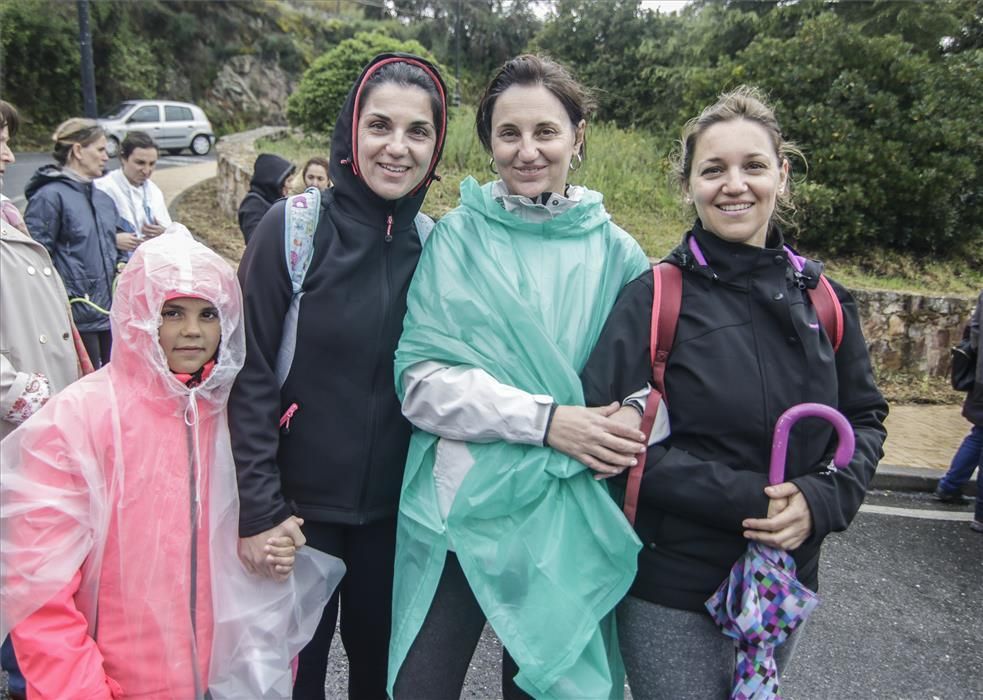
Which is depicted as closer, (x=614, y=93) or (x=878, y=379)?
(x=878, y=379)

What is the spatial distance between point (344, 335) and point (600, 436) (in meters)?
0.72

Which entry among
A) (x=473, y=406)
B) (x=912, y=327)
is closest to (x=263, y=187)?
(x=473, y=406)

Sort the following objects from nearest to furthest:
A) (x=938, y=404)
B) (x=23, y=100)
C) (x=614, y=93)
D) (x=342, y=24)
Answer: (x=938, y=404), (x=614, y=93), (x=23, y=100), (x=342, y=24)

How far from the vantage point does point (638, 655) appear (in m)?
1.73

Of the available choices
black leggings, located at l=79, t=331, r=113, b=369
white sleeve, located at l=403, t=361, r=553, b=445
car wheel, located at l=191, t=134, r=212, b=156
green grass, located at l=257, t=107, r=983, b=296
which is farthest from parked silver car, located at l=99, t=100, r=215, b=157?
white sleeve, located at l=403, t=361, r=553, b=445

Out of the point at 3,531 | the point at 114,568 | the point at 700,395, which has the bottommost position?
the point at 114,568

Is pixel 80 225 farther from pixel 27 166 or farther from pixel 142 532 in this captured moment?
pixel 27 166

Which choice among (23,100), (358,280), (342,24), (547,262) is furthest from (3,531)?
(342,24)

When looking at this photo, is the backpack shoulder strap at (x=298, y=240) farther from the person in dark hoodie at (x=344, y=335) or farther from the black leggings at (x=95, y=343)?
the black leggings at (x=95, y=343)

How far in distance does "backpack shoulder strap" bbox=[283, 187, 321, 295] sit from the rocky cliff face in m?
28.2

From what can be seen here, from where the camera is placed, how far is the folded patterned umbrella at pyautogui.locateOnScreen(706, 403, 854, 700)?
1.60 meters

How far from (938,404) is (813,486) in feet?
20.4

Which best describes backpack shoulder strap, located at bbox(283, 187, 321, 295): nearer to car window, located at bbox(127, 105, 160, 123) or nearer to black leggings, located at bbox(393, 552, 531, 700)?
black leggings, located at bbox(393, 552, 531, 700)

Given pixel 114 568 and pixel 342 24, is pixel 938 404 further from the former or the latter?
pixel 342 24
